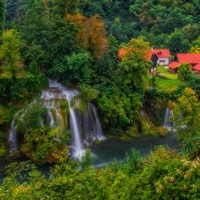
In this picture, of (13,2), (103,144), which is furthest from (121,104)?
(13,2)

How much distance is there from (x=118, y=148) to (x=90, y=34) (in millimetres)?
9732

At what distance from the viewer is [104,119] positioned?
2634cm

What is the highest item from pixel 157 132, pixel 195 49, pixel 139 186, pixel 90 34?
pixel 90 34

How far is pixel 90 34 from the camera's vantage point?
27.6 metres

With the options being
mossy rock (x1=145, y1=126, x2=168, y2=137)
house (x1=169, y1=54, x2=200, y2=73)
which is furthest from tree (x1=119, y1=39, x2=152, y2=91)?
house (x1=169, y1=54, x2=200, y2=73)

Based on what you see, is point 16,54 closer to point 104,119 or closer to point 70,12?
point 70,12

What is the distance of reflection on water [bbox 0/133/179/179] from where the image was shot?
21.8m

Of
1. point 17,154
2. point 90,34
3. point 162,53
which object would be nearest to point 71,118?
point 17,154

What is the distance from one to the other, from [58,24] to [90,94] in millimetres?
6132

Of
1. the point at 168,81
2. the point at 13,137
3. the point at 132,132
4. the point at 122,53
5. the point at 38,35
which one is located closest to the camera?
the point at 13,137

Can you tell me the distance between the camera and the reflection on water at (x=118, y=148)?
71.6 feet

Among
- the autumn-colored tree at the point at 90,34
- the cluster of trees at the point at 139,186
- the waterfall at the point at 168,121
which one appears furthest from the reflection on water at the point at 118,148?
the cluster of trees at the point at 139,186

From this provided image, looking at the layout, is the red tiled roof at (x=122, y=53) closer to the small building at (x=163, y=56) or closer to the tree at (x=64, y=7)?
the tree at (x=64, y=7)

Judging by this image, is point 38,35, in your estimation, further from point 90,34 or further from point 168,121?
point 168,121
